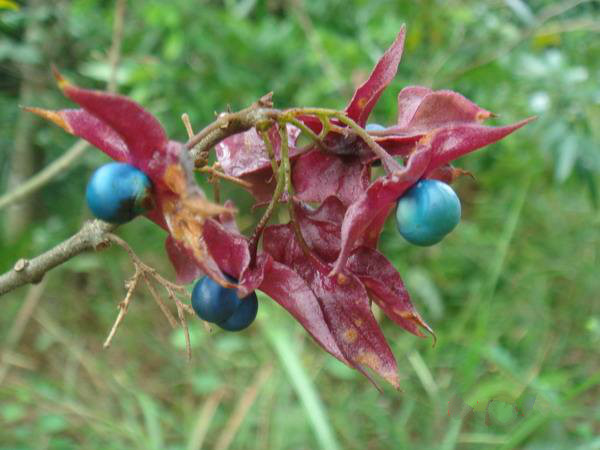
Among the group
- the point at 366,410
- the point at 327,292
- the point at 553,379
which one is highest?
the point at 553,379

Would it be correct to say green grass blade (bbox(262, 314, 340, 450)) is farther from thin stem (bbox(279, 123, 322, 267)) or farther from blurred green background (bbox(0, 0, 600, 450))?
thin stem (bbox(279, 123, 322, 267))

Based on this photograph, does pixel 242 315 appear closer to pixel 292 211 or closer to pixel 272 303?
pixel 292 211

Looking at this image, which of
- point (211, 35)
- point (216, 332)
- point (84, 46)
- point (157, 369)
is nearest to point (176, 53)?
point (211, 35)

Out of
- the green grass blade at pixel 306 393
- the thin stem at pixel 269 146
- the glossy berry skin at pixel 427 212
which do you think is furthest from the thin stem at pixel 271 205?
the green grass blade at pixel 306 393

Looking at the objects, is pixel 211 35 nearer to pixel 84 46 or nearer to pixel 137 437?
pixel 84 46

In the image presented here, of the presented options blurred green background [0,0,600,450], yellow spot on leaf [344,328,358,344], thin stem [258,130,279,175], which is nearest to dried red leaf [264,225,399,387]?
yellow spot on leaf [344,328,358,344]

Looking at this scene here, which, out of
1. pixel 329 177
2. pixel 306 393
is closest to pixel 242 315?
pixel 329 177
